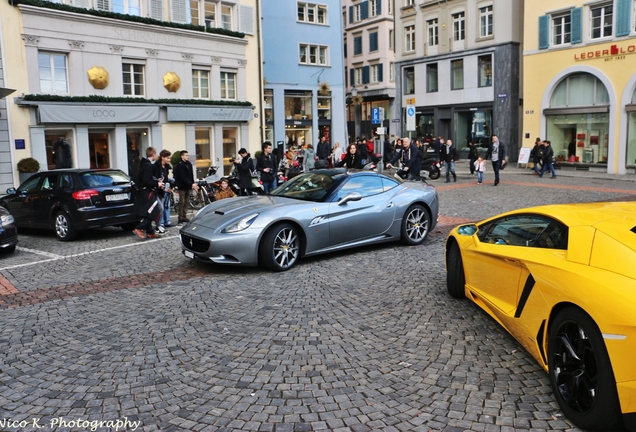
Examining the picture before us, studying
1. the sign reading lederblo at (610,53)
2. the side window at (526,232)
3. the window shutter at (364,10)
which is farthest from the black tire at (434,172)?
the window shutter at (364,10)

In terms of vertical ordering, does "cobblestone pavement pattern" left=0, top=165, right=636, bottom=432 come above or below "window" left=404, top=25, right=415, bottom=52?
below

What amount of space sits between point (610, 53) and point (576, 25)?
2.43 metres

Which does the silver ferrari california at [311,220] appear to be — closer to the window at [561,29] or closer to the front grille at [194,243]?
the front grille at [194,243]

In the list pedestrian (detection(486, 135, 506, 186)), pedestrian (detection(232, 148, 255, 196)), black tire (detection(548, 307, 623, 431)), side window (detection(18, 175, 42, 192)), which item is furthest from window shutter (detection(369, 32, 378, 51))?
black tire (detection(548, 307, 623, 431))

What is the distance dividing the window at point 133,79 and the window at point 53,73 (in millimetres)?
2678

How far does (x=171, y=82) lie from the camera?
2650cm

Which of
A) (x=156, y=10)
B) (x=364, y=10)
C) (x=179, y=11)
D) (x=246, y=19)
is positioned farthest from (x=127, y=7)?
(x=364, y=10)

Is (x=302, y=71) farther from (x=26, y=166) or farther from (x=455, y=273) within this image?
(x=455, y=273)

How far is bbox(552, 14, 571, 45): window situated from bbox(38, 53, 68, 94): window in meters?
23.6

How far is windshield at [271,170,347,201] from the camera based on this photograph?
9.34 meters

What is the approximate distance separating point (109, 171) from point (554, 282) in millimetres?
10617

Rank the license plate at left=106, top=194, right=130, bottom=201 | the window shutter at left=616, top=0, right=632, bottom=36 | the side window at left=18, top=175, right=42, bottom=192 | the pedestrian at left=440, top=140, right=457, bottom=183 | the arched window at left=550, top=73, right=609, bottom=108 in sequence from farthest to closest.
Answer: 1. the arched window at left=550, top=73, right=609, bottom=108
2. the window shutter at left=616, top=0, right=632, bottom=36
3. the pedestrian at left=440, top=140, right=457, bottom=183
4. the side window at left=18, top=175, right=42, bottom=192
5. the license plate at left=106, top=194, right=130, bottom=201

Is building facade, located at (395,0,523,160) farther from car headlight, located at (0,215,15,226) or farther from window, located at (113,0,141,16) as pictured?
car headlight, located at (0,215,15,226)

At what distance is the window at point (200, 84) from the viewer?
28.0 metres
